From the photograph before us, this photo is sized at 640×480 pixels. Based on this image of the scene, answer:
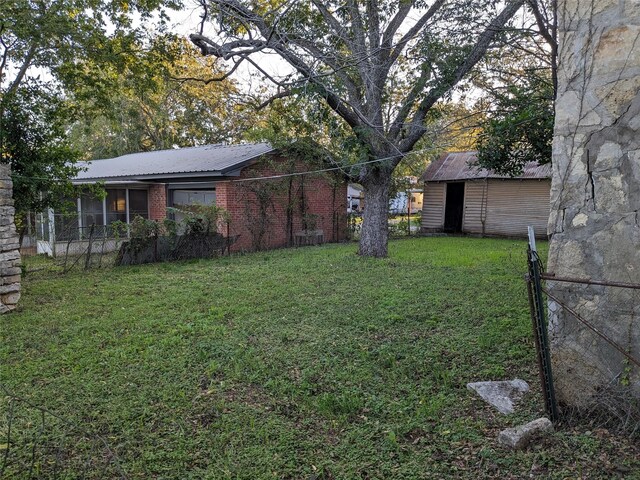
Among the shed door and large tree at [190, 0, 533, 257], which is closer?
large tree at [190, 0, 533, 257]

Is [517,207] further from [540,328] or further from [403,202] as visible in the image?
[540,328]

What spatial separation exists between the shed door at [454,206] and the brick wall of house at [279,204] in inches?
218

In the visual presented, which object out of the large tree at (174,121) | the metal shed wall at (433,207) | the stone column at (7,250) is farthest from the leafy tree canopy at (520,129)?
the large tree at (174,121)

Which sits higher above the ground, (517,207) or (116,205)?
(517,207)

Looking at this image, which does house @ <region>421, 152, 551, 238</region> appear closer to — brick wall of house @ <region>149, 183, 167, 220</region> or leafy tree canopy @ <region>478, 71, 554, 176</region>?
leafy tree canopy @ <region>478, 71, 554, 176</region>

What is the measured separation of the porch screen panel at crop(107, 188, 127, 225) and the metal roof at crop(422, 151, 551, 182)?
38.9 feet

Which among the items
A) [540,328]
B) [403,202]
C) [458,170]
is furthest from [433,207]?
[540,328]

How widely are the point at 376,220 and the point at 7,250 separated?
25.5 feet

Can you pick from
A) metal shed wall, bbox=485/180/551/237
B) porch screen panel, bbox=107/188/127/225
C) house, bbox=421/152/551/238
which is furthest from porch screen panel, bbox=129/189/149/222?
metal shed wall, bbox=485/180/551/237

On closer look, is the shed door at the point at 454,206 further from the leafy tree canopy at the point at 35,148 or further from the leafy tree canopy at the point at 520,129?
the leafy tree canopy at the point at 35,148

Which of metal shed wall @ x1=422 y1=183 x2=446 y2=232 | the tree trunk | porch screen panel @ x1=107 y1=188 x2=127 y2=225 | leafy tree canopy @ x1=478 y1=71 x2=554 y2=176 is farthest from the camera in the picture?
metal shed wall @ x1=422 y1=183 x2=446 y2=232

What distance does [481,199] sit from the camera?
1830 centimetres

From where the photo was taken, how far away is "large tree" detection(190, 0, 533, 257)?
753cm

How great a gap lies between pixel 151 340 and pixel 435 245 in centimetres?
1101
